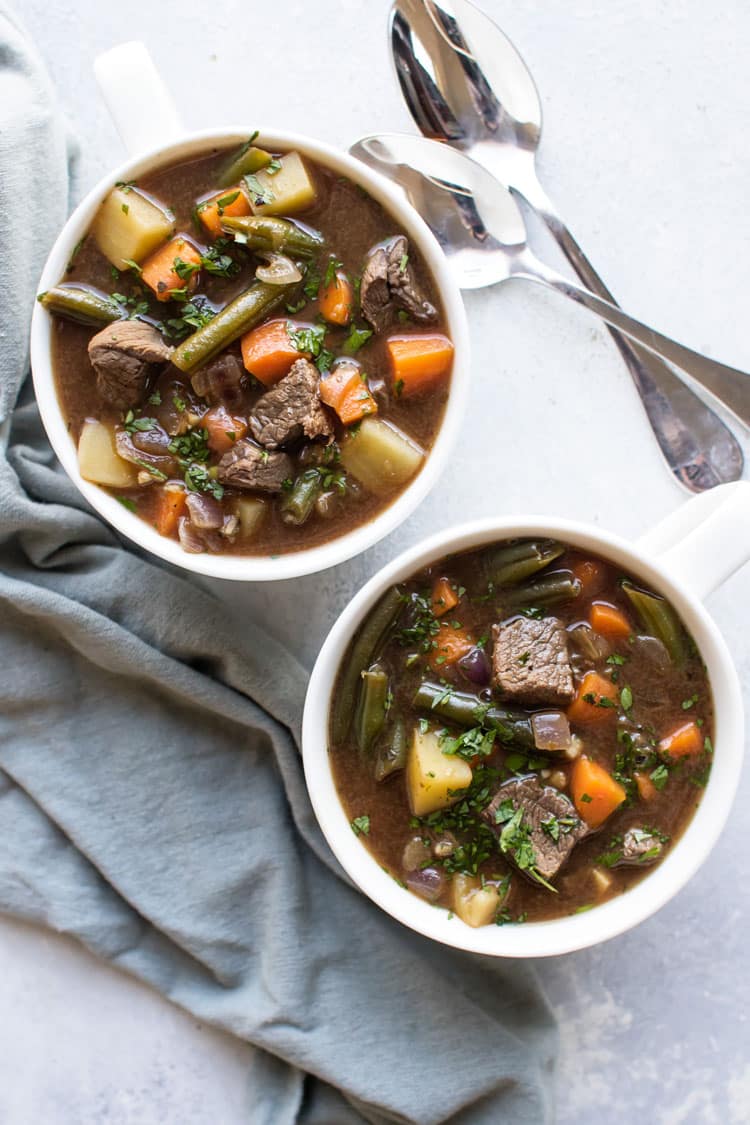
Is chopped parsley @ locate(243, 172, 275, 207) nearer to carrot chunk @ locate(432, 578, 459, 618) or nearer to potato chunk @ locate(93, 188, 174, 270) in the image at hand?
potato chunk @ locate(93, 188, 174, 270)

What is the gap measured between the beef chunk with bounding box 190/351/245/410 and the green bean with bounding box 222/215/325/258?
0.84ft

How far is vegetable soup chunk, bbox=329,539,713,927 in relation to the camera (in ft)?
7.49

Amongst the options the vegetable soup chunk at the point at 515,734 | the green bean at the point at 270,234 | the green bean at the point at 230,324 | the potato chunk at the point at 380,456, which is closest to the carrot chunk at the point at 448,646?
the vegetable soup chunk at the point at 515,734

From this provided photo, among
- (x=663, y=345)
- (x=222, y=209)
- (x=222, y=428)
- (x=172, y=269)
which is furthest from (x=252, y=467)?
(x=663, y=345)

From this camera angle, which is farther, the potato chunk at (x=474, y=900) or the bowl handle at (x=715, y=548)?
the potato chunk at (x=474, y=900)

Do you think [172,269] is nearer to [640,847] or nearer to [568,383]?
[568,383]

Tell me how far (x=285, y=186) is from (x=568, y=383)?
3.12ft

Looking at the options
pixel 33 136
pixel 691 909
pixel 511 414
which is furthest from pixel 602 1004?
pixel 33 136

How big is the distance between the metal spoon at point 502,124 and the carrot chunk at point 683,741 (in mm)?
746

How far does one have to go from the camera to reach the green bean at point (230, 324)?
2.29 meters

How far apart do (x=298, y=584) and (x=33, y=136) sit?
52.2 inches

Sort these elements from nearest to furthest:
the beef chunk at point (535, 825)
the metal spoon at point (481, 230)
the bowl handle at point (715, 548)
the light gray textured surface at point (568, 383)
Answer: the bowl handle at point (715, 548)
the beef chunk at point (535, 825)
the metal spoon at point (481, 230)
the light gray textured surface at point (568, 383)

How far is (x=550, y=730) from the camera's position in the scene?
2.28 metres

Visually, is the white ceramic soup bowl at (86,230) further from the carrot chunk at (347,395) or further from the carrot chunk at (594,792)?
the carrot chunk at (594,792)
